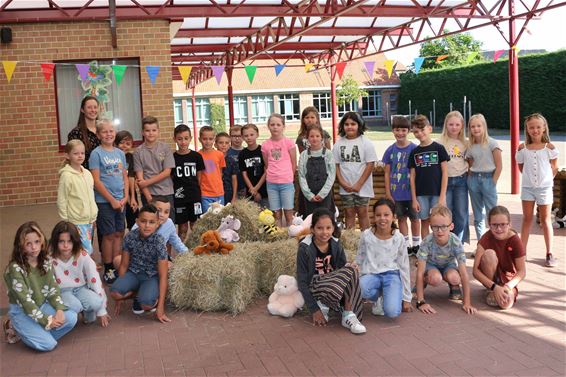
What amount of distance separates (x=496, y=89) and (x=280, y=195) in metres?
31.5

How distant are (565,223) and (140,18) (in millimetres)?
→ 8318

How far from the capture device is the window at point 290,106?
50281mm

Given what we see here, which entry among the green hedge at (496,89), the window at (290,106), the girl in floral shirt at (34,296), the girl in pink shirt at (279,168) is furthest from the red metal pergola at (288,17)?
the window at (290,106)

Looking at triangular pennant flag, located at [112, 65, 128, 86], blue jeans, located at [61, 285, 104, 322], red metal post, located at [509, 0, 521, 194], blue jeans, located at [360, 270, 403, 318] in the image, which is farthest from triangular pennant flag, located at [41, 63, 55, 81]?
red metal post, located at [509, 0, 521, 194]

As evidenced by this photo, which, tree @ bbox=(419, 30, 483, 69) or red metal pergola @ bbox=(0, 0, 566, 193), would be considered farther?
tree @ bbox=(419, 30, 483, 69)

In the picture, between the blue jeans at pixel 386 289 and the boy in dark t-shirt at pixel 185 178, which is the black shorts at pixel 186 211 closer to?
the boy in dark t-shirt at pixel 185 178

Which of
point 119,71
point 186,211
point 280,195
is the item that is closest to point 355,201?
point 280,195

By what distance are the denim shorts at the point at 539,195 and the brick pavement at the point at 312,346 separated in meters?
1.41

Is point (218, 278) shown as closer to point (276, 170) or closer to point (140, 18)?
point (276, 170)

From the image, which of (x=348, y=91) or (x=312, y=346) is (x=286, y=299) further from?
Result: (x=348, y=91)

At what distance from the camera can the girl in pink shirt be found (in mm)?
7004

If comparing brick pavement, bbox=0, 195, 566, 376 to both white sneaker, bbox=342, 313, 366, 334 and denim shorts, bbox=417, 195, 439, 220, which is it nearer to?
white sneaker, bbox=342, 313, 366, 334

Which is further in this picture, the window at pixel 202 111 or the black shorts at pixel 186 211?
the window at pixel 202 111

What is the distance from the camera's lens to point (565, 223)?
8148 mm
